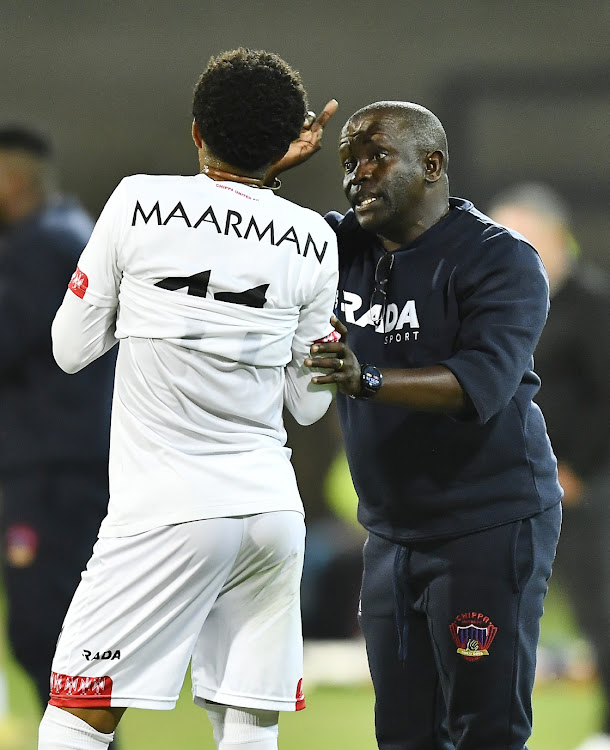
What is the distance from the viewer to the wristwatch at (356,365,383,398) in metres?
1.62

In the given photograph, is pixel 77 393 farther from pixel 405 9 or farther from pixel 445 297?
pixel 405 9

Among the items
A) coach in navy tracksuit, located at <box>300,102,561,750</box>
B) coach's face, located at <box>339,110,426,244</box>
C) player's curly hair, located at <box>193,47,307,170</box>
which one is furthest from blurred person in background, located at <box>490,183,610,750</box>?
player's curly hair, located at <box>193,47,307,170</box>

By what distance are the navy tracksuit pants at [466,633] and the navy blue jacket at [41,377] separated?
3.54 ft

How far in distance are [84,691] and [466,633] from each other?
642mm

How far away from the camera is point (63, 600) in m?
2.72

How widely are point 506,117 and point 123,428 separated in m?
4.46

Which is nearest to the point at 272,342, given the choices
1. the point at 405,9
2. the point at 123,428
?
the point at 123,428

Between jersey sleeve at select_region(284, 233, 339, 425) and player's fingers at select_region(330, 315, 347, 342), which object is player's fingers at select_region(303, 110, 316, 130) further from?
player's fingers at select_region(330, 315, 347, 342)

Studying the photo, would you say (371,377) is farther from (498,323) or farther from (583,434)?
(583,434)

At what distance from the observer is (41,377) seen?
9.11 ft

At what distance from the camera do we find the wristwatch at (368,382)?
5.32 ft

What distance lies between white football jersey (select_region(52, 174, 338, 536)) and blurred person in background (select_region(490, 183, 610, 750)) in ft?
6.44

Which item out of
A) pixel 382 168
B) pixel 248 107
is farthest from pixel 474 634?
pixel 248 107

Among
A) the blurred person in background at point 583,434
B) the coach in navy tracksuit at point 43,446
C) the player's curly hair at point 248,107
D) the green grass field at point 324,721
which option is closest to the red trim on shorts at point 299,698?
the player's curly hair at point 248,107
